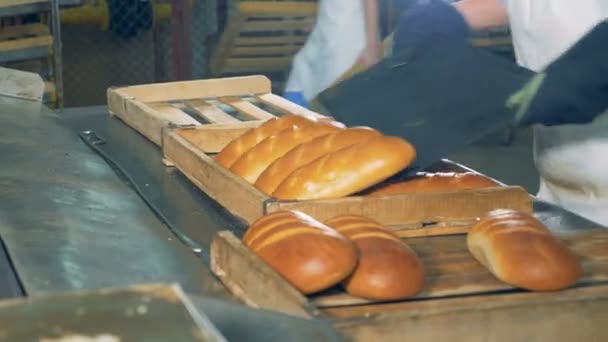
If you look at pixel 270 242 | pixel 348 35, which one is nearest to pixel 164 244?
pixel 270 242

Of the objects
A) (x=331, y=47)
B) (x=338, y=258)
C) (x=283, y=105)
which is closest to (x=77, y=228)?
(x=338, y=258)

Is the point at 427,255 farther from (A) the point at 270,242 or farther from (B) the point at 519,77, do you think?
(B) the point at 519,77

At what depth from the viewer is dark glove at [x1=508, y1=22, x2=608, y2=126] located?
67.6 inches

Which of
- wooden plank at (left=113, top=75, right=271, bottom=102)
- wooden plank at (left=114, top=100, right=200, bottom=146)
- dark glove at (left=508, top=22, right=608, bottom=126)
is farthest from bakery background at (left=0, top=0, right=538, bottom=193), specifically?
dark glove at (left=508, top=22, right=608, bottom=126)

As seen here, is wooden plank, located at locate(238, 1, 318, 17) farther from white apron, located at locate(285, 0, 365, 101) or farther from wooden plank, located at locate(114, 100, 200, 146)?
wooden plank, located at locate(114, 100, 200, 146)

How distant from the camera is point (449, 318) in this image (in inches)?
46.9

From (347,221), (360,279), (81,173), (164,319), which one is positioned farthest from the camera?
(81,173)

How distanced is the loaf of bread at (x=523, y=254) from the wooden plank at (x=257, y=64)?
555 centimetres

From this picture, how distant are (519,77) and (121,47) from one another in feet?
19.0

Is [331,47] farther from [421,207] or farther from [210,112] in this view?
[421,207]

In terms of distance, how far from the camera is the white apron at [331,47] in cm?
450

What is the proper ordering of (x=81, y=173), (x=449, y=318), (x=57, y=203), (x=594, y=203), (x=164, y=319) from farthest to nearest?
(x=594, y=203) → (x=81, y=173) → (x=57, y=203) → (x=449, y=318) → (x=164, y=319)

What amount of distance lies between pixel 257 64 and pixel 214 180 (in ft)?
17.3

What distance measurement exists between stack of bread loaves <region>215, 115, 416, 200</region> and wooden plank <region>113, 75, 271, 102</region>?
0.83 m
